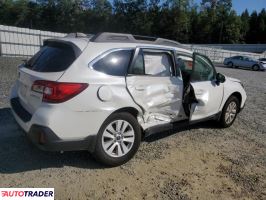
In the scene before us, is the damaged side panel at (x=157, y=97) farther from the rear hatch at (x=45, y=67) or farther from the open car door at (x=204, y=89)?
the rear hatch at (x=45, y=67)

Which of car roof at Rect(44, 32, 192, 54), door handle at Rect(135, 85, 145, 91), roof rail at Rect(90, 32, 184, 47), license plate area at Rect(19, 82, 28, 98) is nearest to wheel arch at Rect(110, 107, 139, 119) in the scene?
door handle at Rect(135, 85, 145, 91)

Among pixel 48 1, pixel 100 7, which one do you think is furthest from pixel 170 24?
pixel 48 1

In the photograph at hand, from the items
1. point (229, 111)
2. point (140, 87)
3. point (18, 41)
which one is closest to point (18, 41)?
point (18, 41)

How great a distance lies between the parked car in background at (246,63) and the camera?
104 ft

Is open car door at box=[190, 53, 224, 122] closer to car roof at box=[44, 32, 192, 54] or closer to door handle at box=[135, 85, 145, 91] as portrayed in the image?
car roof at box=[44, 32, 192, 54]

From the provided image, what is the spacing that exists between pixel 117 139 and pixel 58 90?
42.4 inches

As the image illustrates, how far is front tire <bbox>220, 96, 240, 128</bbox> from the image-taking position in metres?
6.42

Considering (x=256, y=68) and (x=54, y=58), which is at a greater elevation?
(x=54, y=58)

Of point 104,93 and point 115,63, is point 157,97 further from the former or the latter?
point 104,93

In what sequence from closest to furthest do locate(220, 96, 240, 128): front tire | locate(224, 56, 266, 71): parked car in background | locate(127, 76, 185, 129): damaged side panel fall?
locate(127, 76, 185, 129): damaged side panel, locate(220, 96, 240, 128): front tire, locate(224, 56, 266, 71): parked car in background

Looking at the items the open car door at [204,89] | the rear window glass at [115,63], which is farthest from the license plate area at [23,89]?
the open car door at [204,89]

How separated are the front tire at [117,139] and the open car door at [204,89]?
4.88 feet

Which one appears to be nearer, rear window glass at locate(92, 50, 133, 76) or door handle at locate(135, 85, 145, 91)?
rear window glass at locate(92, 50, 133, 76)

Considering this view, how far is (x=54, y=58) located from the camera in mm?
4277
